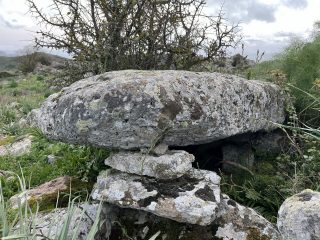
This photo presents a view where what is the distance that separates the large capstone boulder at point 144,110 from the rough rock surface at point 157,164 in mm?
→ 127

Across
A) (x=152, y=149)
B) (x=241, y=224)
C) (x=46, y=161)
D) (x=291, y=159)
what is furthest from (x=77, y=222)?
(x=291, y=159)

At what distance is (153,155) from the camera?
449 cm

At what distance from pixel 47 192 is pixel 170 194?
155cm

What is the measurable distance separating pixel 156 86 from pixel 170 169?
28.7 inches

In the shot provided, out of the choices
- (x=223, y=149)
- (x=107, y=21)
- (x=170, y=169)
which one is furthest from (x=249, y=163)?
(x=107, y=21)

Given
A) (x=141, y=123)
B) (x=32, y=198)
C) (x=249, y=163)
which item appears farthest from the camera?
(x=249, y=163)

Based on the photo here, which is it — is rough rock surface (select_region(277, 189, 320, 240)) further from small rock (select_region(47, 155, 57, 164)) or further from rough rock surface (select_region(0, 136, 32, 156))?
rough rock surface (select_region(0, 136, 32, 156))

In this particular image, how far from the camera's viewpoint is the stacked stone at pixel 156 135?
427cm

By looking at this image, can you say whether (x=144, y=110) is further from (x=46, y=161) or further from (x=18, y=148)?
(x=18, y=148)

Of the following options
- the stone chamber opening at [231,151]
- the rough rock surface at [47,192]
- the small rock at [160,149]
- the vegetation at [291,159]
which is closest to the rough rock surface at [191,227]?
the vegetation at [291,159]

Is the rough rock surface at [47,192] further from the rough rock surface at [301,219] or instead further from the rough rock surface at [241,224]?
the rough rock surface at [301,219]

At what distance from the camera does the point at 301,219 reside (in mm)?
3537

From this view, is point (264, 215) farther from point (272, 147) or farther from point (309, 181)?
point (272, 147)

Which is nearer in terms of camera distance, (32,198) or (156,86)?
(156,86)
